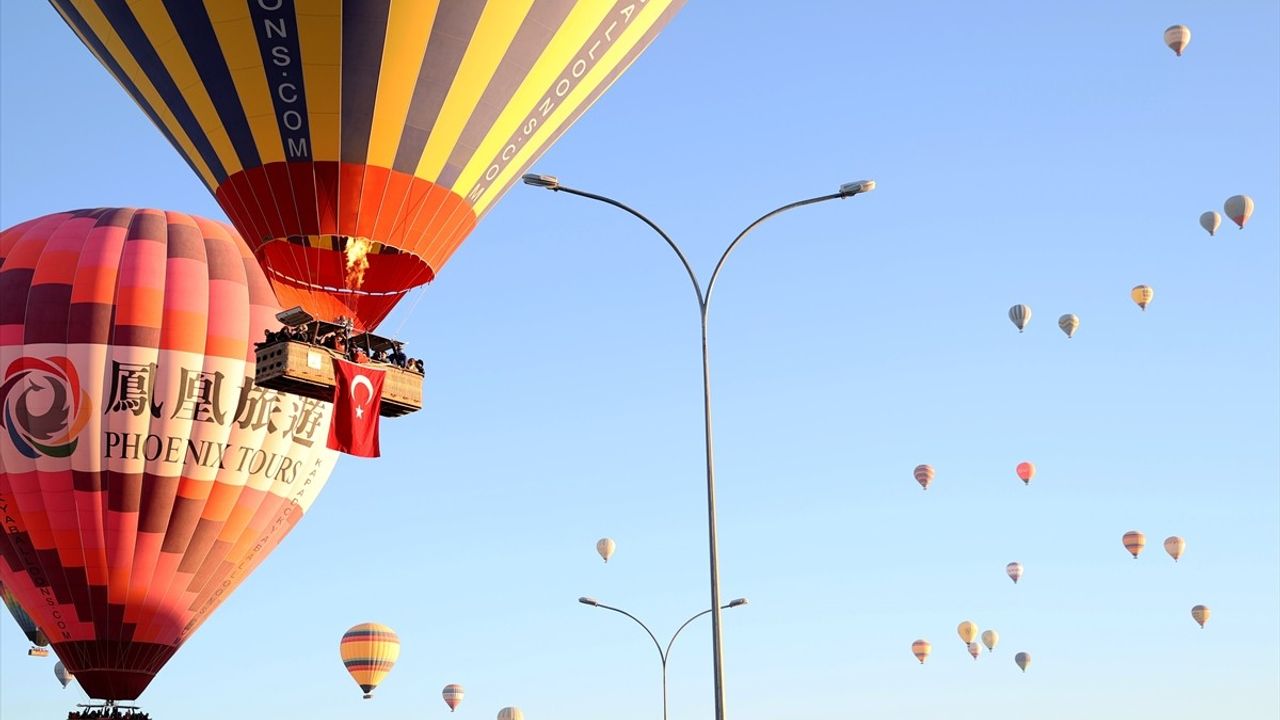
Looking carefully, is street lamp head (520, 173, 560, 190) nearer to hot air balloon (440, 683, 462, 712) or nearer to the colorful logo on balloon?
the colorful logo on balloon

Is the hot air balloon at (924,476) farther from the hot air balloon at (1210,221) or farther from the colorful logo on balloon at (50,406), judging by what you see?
the colorful logo on balloon at (50,406)

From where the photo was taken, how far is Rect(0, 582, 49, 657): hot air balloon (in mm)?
43375

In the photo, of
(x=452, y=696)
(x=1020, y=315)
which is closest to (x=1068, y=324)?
(x=1020, y=315)

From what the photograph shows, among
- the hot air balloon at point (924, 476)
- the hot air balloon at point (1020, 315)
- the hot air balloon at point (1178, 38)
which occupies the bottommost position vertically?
the hot air balloon at point (924, 476)

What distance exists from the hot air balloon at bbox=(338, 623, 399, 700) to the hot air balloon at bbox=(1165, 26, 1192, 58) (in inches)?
1522

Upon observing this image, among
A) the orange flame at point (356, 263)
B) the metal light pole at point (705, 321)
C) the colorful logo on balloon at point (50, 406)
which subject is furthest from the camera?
the colorful logo on balloon at point (50, 406)

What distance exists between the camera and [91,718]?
4084cm

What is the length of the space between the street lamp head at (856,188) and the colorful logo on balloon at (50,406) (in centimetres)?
2216

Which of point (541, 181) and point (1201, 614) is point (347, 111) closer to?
point (541, 181)

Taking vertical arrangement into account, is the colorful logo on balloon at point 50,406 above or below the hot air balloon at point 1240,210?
below

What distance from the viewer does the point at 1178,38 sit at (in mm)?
63312

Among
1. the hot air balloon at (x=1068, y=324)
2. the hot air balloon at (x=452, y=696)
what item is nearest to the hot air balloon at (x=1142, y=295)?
the hot air balloon at (x=1068, y=324)

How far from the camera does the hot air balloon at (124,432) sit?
128ft

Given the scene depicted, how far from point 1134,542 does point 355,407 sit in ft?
169
